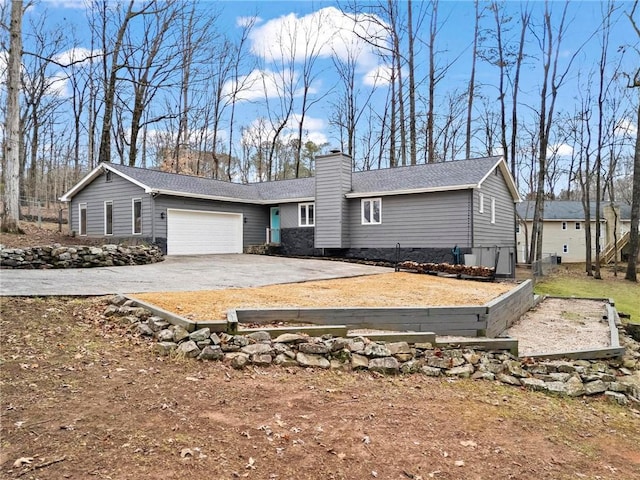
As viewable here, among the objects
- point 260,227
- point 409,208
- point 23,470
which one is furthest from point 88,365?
point 260,227

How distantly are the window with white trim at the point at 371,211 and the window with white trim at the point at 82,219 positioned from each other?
1196cm

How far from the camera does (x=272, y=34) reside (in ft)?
95.1

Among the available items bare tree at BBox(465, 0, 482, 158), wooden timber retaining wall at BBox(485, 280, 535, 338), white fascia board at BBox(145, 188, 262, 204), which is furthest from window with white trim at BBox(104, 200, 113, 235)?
bare tree at BBox(465, 0, 482, 158)

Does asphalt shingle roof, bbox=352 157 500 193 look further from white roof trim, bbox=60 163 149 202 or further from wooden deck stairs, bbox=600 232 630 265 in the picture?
wooden deck stairs, bbox=600 232 630 265

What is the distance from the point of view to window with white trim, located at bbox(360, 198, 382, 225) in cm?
1695

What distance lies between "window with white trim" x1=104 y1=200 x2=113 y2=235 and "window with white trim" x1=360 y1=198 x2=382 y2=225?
10.3m

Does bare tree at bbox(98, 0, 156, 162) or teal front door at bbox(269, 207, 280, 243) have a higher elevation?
bare tree at bbox(98, 0, 156, 162)

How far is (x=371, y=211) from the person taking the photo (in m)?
17.1

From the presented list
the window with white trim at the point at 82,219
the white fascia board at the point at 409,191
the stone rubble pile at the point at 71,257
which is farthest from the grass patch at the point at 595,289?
the window with white trim at the point at 82,219

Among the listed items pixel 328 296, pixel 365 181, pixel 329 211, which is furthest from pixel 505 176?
pixel 328 296

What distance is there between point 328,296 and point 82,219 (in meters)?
15.1

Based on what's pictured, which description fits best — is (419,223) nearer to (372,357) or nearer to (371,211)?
(371,211)

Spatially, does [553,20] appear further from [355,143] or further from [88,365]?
[88,365]

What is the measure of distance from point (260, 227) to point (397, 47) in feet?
44.6
